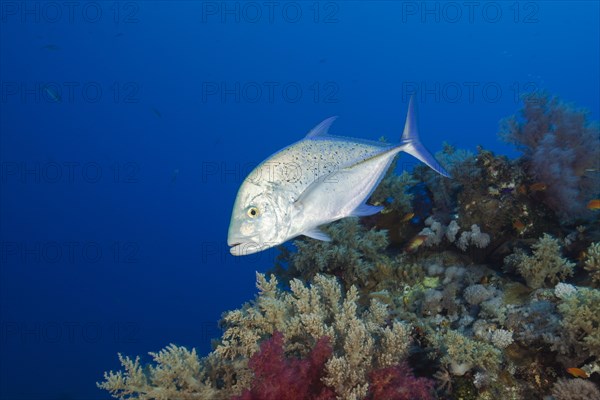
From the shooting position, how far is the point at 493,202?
18.5 feet

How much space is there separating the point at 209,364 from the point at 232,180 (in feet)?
310

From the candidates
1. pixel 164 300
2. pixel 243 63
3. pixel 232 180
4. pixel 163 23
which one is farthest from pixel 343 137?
pixel 243 63

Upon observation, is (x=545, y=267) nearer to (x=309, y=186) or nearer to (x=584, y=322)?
(x=584, y=322)

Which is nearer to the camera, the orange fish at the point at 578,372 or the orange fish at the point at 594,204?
the orange fish at the point at 578,372

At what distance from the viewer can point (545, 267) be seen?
14.3ft

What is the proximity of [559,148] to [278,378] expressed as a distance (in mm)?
5422

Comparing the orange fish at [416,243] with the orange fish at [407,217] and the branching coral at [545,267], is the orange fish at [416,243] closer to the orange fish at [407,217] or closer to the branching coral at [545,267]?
the orange fish at [407,217]

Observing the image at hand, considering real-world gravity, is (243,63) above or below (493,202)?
above

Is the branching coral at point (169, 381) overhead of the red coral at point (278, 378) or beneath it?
overhead

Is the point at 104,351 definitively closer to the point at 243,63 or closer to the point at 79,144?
the point at 79,144

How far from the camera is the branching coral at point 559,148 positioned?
5.38 metres

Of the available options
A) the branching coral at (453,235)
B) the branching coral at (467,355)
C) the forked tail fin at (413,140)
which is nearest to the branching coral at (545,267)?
the branching coral at (453,235)

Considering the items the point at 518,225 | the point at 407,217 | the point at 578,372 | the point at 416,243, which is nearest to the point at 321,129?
the point at 578,372

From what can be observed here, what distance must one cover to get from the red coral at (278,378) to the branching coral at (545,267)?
288 cm
